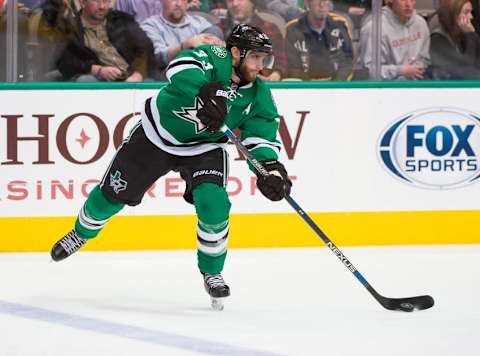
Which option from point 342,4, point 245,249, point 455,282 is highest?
point 342,4

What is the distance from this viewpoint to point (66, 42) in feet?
15.9

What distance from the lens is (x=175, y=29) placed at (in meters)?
4.91

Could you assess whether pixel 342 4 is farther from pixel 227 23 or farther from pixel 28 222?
pixel 28 222

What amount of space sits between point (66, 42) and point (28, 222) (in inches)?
34.3

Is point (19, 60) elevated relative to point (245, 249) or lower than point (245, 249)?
elevated

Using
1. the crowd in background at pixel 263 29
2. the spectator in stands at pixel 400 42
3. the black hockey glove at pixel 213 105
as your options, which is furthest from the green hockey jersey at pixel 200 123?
the spectator in stands at pixel 400 42

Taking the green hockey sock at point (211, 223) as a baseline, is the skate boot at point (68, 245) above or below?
below

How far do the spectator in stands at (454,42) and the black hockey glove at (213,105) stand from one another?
2.04 m

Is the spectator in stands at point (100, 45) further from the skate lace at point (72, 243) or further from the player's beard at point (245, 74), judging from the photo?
the player's beard at point (245, 74)

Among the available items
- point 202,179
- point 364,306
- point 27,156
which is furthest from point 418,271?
point 27,156

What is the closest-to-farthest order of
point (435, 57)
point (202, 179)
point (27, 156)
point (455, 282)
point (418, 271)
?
1. point (202, 179)
2. point (455, 282)
3. point (418, 271)
4. point (27, 156)
5. point (435, 57)

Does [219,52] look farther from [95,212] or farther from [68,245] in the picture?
[68,245]

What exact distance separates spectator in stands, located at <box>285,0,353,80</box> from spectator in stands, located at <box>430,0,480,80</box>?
17.5 inches

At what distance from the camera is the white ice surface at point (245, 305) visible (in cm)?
291
